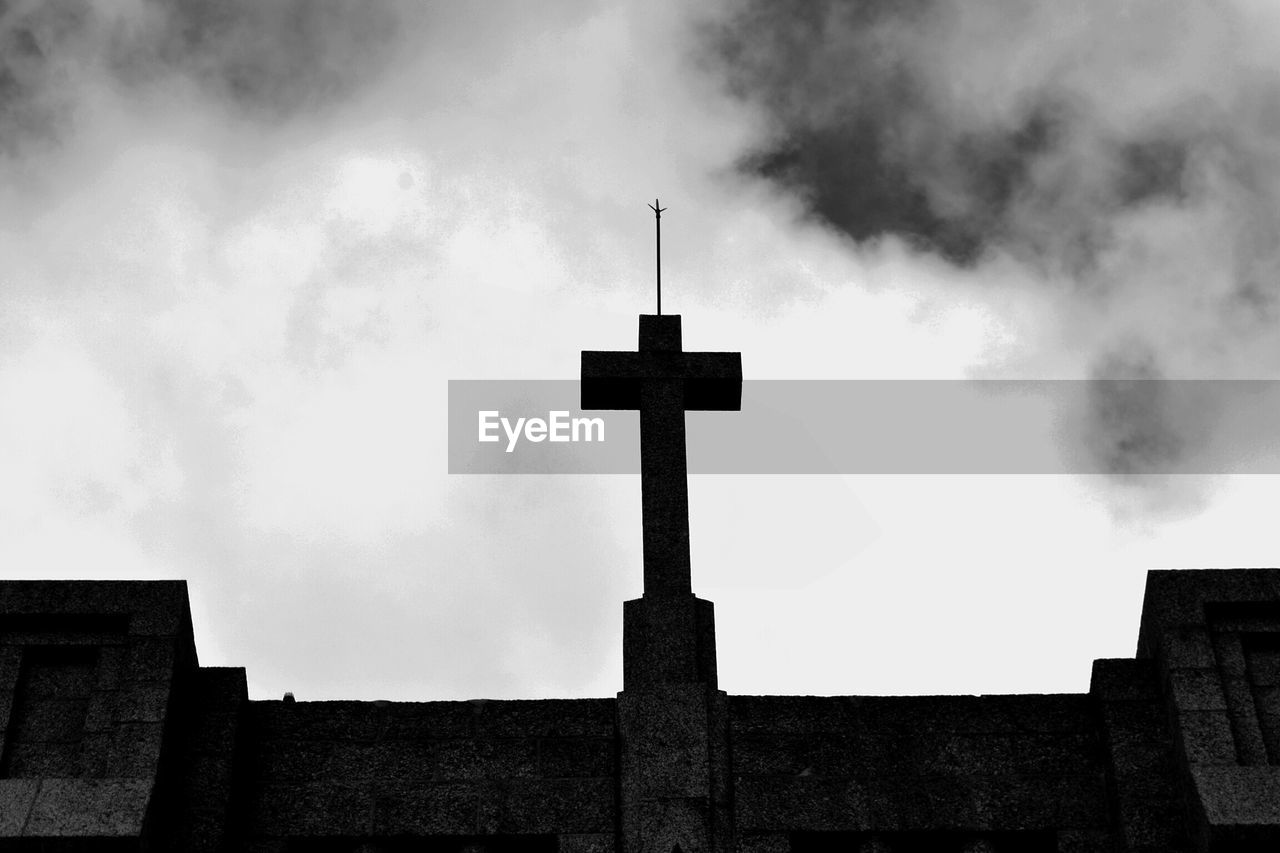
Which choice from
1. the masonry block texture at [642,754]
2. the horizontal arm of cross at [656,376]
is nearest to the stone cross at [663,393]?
the horizontal arm of cross at [656,376]

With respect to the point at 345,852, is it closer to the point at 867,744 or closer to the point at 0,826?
the point at 0,826

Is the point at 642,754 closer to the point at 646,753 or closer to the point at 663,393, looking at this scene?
the point at 646,753

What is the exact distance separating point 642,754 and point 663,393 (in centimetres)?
340

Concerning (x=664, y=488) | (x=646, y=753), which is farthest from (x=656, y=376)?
(x=646, y=753)

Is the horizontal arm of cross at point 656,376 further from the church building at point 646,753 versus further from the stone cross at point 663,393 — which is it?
the church building at point 646,753

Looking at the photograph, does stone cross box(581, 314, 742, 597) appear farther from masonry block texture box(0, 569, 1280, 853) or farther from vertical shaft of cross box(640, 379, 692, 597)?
masonry block texture box(0, 569, 1280, 853)

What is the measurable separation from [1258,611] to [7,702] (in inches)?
332

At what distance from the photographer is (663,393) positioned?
15883mm

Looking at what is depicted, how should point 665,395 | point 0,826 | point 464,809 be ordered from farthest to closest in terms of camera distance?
point 665,395 < point 464,809 < point 0,826

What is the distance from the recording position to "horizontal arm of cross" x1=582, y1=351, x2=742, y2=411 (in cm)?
1595

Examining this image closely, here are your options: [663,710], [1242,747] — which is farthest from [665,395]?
[1242,747]

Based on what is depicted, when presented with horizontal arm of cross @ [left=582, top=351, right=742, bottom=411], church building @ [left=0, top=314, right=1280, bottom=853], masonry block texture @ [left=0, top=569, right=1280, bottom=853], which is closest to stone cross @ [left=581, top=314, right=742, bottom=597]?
horizontal arm of cross @ [left=582, top=351, right=742, bottom=411]

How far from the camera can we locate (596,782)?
44.3ft

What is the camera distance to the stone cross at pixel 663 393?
15164mm
